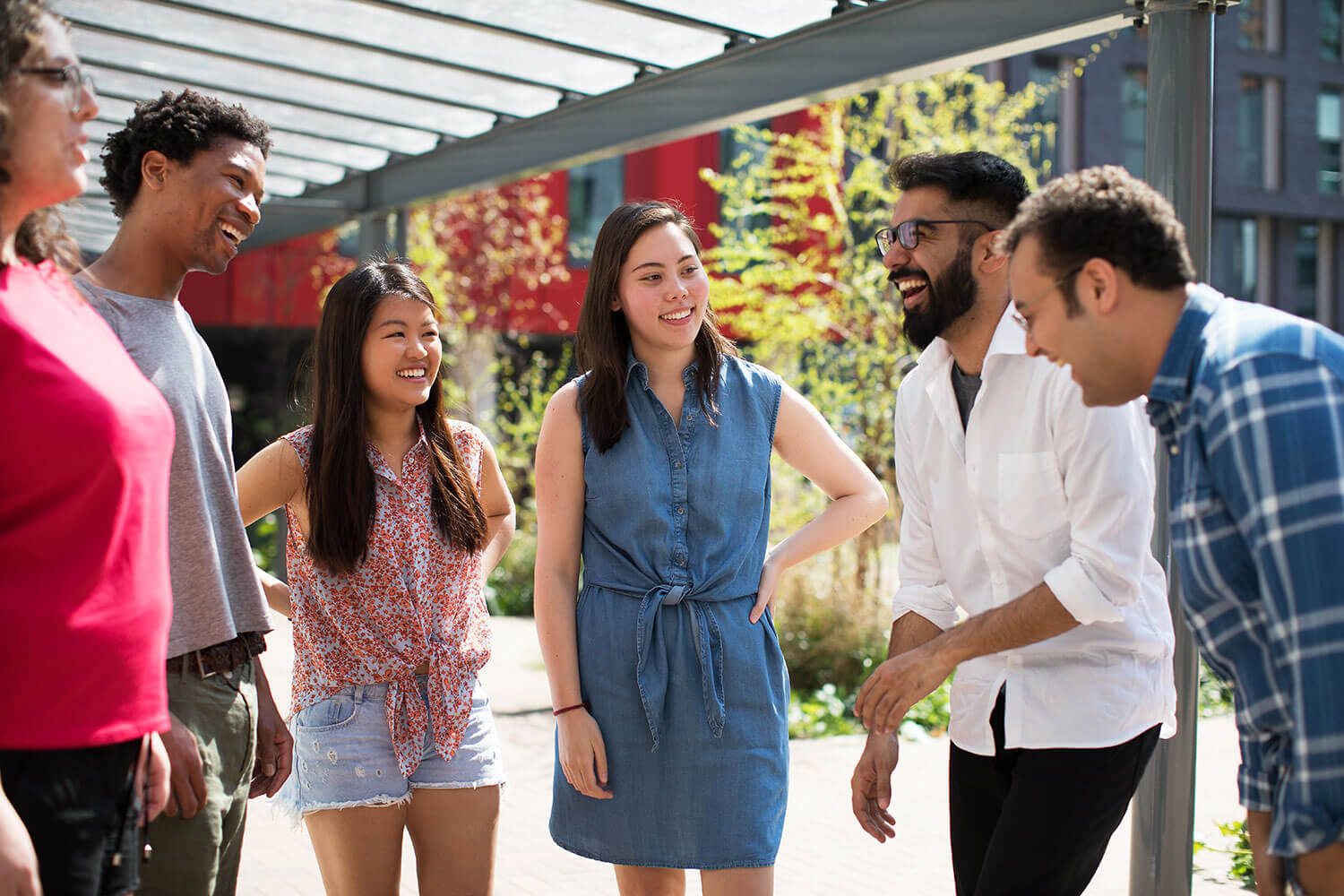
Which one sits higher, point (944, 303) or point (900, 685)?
point (944, 303)

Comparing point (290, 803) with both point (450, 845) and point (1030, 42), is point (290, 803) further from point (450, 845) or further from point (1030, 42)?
point (1030, 42)

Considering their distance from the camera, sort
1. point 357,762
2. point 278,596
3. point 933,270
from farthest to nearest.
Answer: point 278,596 < point 357,762 < point 933,270

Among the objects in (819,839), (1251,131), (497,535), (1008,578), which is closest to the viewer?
(1008,578)

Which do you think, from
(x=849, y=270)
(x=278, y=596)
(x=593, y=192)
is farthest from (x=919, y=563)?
(x=593, y=192)

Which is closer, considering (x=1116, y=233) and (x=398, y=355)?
(x=1116, y=233)

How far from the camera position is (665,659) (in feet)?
9.60

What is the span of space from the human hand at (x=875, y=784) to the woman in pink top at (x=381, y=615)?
878mm

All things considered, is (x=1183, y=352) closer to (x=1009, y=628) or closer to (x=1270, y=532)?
(x=1270, y=532)

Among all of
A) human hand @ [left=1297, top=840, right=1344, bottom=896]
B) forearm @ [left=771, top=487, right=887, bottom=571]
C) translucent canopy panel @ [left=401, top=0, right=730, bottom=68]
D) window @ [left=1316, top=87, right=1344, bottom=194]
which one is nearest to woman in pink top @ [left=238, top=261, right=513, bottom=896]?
forearm @ [left=771, top=487, right=887, bottom=571]

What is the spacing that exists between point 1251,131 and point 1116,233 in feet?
110

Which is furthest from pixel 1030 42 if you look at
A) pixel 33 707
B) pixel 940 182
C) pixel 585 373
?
pixel 33 707

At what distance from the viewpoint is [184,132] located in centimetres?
253

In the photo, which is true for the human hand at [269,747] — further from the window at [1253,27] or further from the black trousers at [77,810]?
the window at [1253,27]

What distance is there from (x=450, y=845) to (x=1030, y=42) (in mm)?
2933
